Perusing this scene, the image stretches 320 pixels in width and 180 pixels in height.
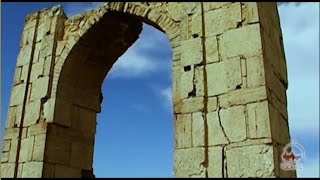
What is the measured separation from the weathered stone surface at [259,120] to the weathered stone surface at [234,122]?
0.10 m

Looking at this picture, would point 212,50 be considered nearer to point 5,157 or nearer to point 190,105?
point 190,105

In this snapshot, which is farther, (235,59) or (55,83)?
(55,83)

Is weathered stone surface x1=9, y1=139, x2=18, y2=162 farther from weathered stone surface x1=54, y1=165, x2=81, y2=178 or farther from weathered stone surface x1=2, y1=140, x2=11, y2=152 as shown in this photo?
weathered stone surface x1=54, y1=165, x2=81, y2=178

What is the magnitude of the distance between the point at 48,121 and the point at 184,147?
282 cm

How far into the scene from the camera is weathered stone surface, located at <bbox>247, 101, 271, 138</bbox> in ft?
15.8

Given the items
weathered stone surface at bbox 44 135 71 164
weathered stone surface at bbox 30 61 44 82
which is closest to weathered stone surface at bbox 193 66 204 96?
weathered stone surface at bbox 44 135 71 164

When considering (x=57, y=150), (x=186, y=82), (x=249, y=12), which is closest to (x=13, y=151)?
(x=57, y=150)

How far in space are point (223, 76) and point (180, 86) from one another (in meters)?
0.65

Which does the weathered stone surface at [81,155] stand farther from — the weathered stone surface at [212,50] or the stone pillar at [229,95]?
the weathered stone surface at [212,50]

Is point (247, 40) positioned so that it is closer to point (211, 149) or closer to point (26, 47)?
point (211, 149)

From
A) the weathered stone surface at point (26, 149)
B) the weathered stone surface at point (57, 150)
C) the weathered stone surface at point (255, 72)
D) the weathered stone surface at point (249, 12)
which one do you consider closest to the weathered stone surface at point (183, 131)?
the weathered stone surface at point (255, 72)

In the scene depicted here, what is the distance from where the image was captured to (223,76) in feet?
17.7

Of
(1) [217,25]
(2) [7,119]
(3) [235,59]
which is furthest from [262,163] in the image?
(2) [7,119]

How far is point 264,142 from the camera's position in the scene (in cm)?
474
